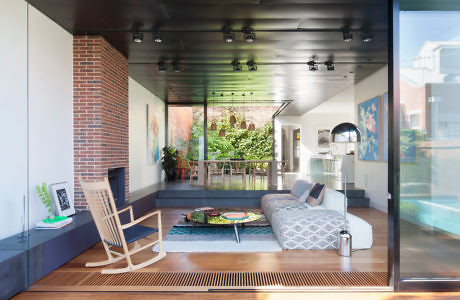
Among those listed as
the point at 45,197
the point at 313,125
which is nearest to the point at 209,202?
the point at 45,197

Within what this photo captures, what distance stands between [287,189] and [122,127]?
426 centimetres

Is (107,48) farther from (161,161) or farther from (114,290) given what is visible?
(161,161)

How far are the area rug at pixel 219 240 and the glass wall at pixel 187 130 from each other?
5302 millimetres

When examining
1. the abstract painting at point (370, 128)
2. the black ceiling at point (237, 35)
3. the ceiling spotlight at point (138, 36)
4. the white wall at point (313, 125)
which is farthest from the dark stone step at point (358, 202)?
the white wall at point (313, 125)

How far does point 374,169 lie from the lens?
7.08 metres

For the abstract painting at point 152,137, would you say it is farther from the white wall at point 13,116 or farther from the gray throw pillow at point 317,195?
the white wall at point 13,116

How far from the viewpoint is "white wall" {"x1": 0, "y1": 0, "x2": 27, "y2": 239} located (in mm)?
3174

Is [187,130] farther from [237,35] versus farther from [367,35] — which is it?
[367,35]

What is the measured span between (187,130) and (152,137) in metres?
1.84

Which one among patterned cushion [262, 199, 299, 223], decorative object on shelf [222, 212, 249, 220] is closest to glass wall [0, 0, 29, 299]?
decorative object on shelf [222, 212, 249, 220]

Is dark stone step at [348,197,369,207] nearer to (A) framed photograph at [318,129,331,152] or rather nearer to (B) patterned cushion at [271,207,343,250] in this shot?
(B) patterned cushion at [271,207,343,250]

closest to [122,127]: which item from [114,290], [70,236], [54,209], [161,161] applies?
[54,209]

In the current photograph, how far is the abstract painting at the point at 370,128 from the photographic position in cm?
682

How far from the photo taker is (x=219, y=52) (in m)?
5.67
